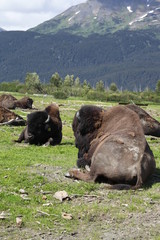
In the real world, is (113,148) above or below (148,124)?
above

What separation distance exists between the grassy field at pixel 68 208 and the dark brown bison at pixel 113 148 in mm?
382

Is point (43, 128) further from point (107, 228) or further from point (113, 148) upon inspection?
point (107, 228)

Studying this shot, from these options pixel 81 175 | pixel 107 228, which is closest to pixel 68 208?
pixel 107 228

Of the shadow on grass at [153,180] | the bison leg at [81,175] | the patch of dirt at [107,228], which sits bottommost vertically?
the patch of dirt at [107,228]

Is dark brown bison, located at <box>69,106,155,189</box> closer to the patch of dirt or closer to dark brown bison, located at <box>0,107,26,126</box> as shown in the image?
the patch of dirt

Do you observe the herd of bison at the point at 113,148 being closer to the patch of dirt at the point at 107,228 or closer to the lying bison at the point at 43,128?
the patch of dirt at the point at 107,228

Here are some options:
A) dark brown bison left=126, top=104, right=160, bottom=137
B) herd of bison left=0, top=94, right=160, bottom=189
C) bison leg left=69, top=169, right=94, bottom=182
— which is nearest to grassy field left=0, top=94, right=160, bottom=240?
bison leg left=69, top=169, right=94, bottom=182

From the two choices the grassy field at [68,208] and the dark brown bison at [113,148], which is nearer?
the grassy field at [68,208]

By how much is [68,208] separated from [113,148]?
266 cm

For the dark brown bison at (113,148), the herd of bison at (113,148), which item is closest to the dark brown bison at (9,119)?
the herd of bison at (113,148)

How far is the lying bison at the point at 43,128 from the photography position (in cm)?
2038

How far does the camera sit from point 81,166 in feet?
44.6

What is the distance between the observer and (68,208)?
9648 mm

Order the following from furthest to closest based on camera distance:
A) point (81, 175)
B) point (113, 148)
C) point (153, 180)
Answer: point (153, 180) < point (81, 175) < point (113, 148)
